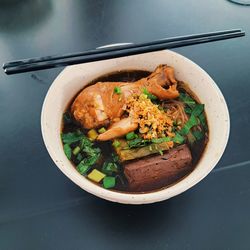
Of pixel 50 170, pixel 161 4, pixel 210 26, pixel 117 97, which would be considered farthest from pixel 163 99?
pixel 161 4

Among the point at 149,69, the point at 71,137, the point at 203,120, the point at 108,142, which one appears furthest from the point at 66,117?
the point at 203,120

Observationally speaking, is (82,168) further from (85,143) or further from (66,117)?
(66,117)

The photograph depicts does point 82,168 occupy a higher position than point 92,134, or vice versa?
point 92,134

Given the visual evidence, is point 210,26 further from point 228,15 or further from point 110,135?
point 110,135

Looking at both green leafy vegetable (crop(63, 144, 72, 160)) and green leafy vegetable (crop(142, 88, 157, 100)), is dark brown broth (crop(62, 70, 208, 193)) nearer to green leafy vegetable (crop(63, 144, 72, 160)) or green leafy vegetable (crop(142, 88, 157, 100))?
green leafy vegetable (crop(63, 144, 72, 160))

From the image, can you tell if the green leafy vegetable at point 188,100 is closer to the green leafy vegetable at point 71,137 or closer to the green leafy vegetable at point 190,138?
the green leafy vegetable at point 190,138

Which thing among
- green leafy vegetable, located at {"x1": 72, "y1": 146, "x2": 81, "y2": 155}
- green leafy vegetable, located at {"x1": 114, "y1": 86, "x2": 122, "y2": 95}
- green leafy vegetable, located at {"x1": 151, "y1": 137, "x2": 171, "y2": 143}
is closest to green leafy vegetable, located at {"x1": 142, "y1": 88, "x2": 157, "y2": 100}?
green leafy vegetable, located at {"x1": 114, "y1": 86, "x2": 122, "y2": 95}

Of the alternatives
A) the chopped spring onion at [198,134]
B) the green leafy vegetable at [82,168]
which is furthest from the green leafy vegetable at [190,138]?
the green leafy vegetable at [82,168]
